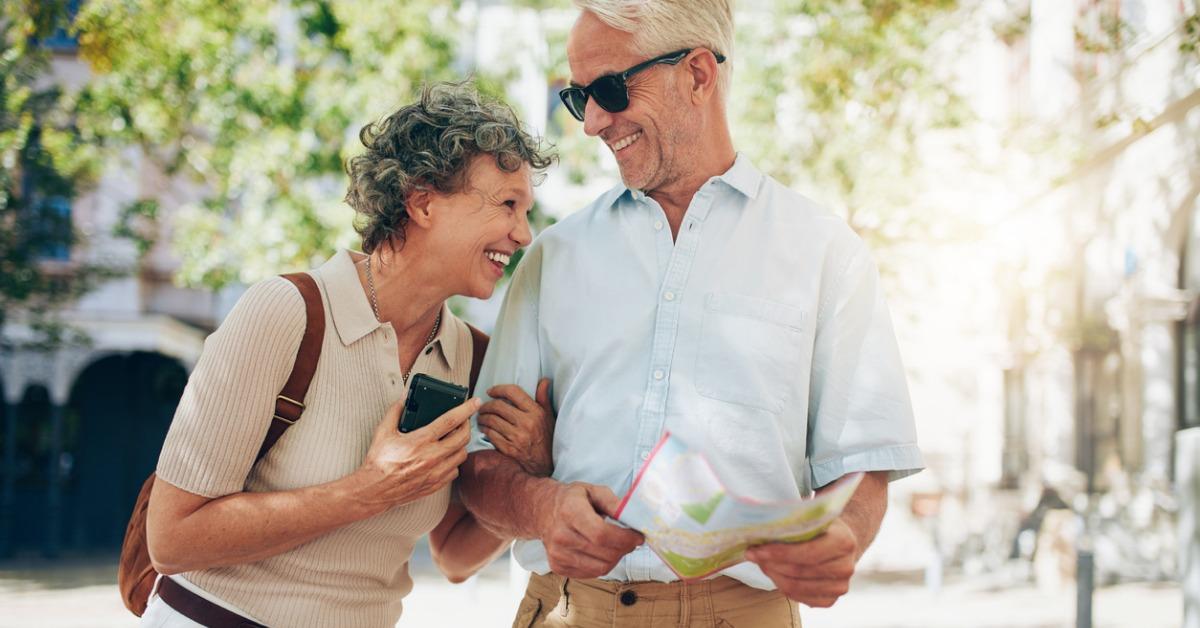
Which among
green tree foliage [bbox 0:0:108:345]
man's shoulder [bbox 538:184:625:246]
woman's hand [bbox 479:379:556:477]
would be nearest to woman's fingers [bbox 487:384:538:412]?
woman's hand [bbox 479:379:556:477]

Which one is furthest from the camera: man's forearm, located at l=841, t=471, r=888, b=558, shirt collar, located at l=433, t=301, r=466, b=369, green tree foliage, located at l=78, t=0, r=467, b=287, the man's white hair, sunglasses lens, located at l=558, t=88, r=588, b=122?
green tree foliage, located at l=78, t=0, r=467, b=287

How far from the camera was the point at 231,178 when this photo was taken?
42.8 ft

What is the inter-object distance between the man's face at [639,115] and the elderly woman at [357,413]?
287 millimetres

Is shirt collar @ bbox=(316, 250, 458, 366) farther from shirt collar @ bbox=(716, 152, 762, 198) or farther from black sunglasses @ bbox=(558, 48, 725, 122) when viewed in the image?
shirt collar @ bbox=(716, 152, 762, 198)

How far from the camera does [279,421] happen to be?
8.44 feet

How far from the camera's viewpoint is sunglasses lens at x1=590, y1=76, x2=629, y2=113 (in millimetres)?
2641

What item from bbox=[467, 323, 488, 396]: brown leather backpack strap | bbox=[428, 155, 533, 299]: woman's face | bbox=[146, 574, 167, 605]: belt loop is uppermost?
bbox=[428, 155, 533, 299]: woman's face

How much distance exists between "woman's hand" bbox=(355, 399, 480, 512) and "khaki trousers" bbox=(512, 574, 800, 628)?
38cm

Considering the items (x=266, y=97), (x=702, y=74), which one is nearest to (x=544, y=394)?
(x=702, y=74)

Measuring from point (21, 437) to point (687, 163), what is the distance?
861 inches

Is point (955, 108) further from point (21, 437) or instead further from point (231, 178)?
point (21, 437)

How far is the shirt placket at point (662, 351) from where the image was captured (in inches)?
96.3

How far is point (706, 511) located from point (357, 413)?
1109mm

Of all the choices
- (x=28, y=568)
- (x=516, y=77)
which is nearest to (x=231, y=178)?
(x=516, y=77)
